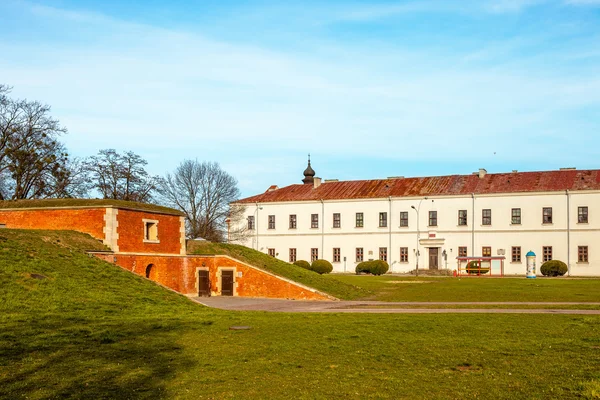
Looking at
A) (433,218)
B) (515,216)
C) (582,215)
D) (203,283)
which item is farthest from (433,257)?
(203,283)

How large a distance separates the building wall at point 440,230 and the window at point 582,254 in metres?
0.34

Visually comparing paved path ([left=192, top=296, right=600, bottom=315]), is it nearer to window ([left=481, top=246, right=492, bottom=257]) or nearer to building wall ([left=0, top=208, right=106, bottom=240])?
building wall ([left=0, top=208, right=106, bottom=240])

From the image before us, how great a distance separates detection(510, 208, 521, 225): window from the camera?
216 ft

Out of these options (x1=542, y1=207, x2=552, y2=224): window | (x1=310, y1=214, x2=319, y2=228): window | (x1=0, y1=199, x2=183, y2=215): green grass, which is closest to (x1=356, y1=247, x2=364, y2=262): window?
(x1=310, y1=214, x2=319, y2=228): window

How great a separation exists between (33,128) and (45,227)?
20.7m

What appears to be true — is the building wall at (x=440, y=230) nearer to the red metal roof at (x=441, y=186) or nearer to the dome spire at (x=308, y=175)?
the red metal roof at (x=441, y=186)

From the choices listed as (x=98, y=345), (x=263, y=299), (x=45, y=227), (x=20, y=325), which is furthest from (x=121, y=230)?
(x=98, y=345)

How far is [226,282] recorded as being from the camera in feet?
115

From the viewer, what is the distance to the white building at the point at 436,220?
6372cm

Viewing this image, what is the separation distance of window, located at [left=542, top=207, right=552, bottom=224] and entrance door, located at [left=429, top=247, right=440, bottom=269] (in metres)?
10.8

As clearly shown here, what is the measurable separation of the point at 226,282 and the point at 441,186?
3995 cm

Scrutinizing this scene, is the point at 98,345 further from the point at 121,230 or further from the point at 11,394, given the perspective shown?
the point at 121,230

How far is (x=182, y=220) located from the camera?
117 ft

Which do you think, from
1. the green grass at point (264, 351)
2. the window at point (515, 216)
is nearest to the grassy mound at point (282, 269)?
the green grass at point (264, 351)
